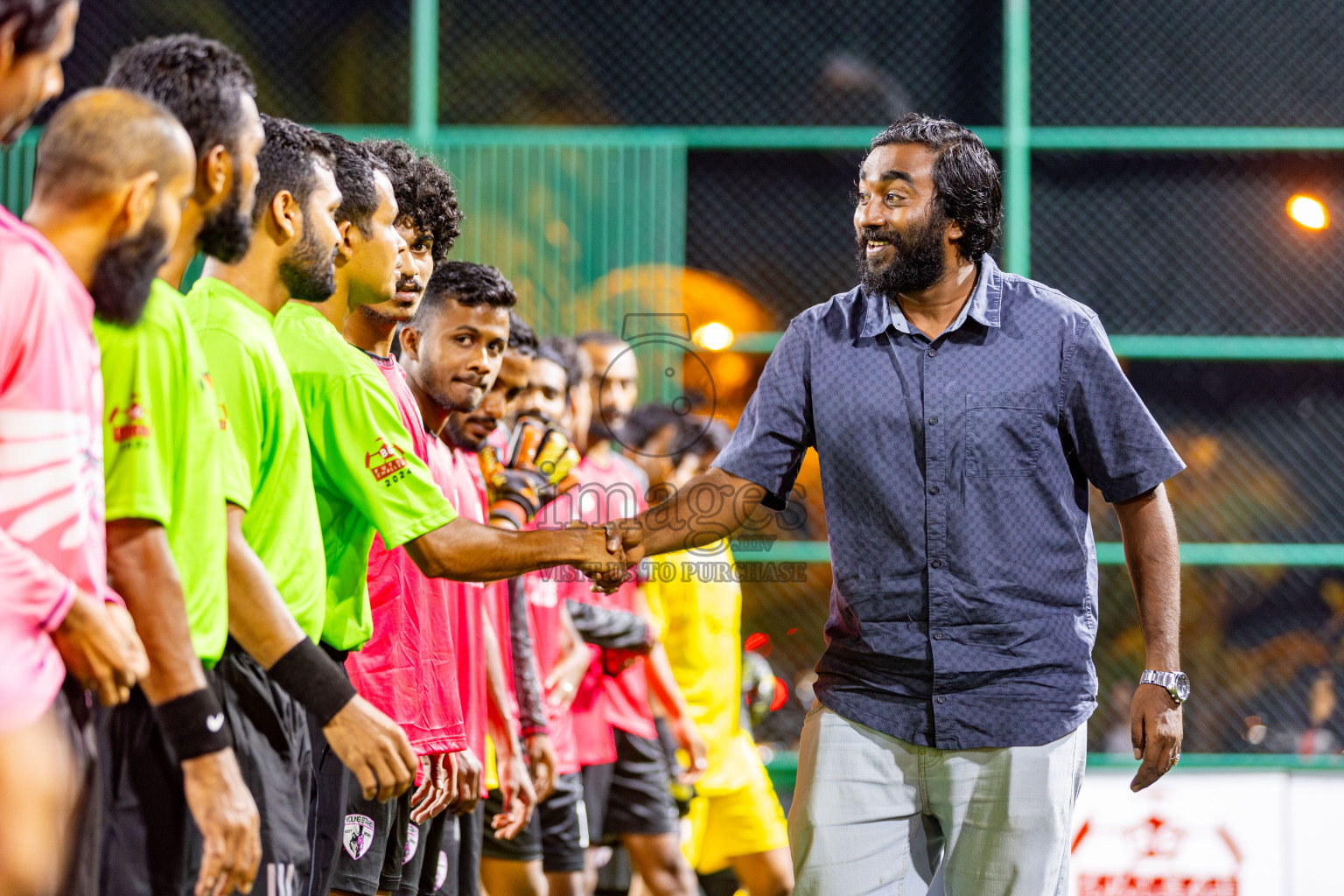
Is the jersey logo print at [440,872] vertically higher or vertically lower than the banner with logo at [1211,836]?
higher

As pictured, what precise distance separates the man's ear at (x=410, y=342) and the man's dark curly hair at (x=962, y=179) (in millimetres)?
1594

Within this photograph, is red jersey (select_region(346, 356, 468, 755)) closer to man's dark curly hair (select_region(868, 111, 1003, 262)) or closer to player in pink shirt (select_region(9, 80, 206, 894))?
player in pink shirt (select_region(9, 80, 206, 894))

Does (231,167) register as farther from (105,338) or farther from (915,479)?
(915,479)

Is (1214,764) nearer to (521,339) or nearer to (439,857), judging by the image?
(521,339)

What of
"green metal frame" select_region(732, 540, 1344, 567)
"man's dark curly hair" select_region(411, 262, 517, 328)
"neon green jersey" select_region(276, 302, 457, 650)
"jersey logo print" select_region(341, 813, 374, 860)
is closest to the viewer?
"neon green jersey" select_region(276, 302, 457, 650)

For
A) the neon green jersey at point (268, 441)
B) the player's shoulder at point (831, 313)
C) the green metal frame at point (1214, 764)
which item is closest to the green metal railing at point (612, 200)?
the green metal frame at point (1214, 764)

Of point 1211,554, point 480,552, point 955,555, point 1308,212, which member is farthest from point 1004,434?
point 1308,212

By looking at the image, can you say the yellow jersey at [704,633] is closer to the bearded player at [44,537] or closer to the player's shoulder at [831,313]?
the player's shoulder at [831,313]

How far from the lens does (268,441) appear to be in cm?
256

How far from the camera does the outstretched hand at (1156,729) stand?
10.5ft

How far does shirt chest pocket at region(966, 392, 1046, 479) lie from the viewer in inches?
124

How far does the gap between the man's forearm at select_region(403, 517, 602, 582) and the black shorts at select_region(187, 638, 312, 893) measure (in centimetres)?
64

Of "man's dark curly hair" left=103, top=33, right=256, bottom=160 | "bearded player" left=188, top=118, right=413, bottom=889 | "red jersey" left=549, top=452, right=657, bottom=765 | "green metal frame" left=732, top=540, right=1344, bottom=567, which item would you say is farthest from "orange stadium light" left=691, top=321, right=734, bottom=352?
"man's dark curly hair" left=103, top=33, right=256, bottom=160

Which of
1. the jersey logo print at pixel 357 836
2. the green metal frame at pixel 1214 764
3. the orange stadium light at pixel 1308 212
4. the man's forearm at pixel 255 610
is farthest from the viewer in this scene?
the orange stadium light at pixel 1308 212
